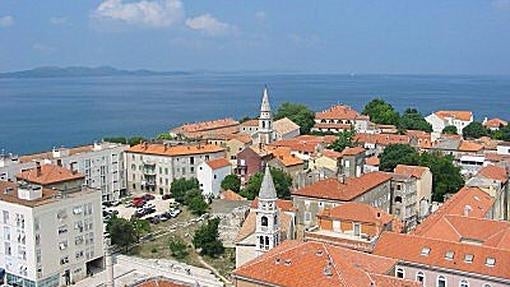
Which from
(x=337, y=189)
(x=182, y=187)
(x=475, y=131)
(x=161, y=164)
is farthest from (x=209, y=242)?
(x=475, y=131)

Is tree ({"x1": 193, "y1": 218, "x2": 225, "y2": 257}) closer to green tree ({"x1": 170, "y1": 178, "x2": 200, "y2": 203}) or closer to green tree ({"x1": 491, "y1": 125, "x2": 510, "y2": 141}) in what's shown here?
green tree ({"x1": 170, "y1": 178, "x2": 200, "y2": 203})

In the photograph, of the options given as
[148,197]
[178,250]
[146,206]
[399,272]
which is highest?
[399,272]

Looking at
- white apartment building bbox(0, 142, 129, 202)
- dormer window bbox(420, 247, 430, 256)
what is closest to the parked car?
white apartment building bbox(0, 142, 129, 202)

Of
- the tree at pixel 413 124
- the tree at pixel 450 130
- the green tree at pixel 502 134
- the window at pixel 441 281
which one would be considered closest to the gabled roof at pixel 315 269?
the window at pixel 441 281

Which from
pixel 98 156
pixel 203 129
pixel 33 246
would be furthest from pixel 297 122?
pixel 33 246

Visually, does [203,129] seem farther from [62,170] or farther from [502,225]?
[502,225]

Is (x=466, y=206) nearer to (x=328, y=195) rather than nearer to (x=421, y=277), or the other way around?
(x=328, y=195)

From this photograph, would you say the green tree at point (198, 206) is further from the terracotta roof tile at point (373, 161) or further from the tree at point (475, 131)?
the tree at point (475, 131)
